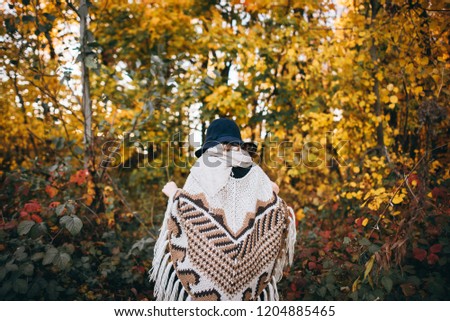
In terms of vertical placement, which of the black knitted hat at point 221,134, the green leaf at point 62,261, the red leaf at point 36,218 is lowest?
the green leaf at point 62,261

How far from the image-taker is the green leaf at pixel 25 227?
3.03m

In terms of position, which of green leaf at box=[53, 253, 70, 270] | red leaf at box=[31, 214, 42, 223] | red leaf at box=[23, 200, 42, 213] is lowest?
green leaf at box=[53, 253, 70, 270]

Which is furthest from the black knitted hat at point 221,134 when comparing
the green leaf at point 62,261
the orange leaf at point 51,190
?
the orange leaf at point 51,190

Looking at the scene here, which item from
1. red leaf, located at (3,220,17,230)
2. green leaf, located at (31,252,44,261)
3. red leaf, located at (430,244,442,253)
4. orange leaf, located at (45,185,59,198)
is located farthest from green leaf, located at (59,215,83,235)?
red leaf, located at (430,244,442,253)

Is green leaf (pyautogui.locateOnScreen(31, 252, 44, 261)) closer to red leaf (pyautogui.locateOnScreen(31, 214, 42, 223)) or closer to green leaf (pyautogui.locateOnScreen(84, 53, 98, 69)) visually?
red leaf (pyautogui.locateOnScreen(31, 214, 42, 223))

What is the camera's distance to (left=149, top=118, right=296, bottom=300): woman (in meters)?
2.30

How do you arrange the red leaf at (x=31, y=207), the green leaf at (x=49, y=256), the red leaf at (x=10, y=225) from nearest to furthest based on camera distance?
the green leaf at (x=49, y=256) → the red leaf at (x=10, y=225) → the red leaf at (x=31, y=207)

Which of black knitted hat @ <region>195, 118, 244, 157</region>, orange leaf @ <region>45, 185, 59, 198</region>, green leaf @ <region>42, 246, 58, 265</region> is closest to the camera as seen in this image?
black knitted hat @ <region>195, 118, 244, 157</region>

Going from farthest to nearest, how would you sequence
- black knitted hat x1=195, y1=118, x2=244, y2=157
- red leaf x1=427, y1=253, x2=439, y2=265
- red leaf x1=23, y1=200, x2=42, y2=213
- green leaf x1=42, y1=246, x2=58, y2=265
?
red leaf x1=23, y1=200, x2=42, y2=213 < green leaf x1=42, y1=246, x2=58, y2=265 < red leaf x1=427, y1=253, x2=439, y2=265 < black knitted hat x1=195, y1=118, x2=244, y2=157

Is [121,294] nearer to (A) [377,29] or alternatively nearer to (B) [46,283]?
(B) [46,283]

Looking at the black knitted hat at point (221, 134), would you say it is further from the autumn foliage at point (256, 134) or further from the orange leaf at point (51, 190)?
the orange leaf at point (51, 190)

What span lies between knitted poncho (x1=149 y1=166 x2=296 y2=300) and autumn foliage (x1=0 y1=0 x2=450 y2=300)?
70 centimetres

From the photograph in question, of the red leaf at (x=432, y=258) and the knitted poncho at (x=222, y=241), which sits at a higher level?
the knitted poncho at (x=222, y=241)

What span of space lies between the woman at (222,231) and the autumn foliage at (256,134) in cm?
70
